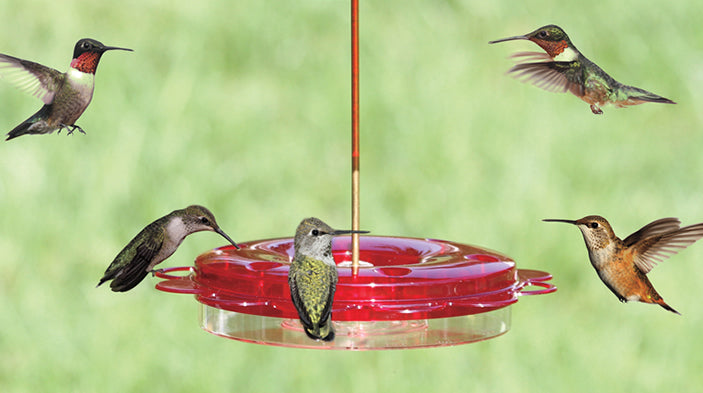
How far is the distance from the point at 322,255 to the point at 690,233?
3.13ft

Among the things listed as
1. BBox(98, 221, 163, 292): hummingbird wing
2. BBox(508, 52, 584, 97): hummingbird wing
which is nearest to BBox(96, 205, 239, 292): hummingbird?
BBox(98, 221, 163, 292): hummingbird wing

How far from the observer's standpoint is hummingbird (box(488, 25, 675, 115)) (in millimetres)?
2291

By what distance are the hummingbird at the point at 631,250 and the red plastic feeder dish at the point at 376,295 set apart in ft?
0.79

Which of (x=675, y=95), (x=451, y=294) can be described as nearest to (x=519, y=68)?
(x=451, y=294)

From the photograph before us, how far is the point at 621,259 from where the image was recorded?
250 centimetres

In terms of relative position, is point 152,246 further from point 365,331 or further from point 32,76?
point 365,331

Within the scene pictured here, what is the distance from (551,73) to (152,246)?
1.13 metres

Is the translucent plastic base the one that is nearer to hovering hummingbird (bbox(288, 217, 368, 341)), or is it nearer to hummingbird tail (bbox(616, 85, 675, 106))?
hovering hummingbird (bbox(288, 217, 368, 341))

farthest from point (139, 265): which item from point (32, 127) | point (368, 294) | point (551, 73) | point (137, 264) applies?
point (551, 73)

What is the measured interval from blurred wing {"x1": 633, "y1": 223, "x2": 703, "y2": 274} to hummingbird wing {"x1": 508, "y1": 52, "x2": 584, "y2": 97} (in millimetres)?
462

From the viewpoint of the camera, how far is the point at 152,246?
2.51 meters

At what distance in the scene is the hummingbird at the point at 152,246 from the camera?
2438 millimetres

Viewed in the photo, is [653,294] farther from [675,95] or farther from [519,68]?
[675,95]

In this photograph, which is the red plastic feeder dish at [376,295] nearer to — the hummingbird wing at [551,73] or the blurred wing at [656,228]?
the blurred wing at [656,228]
